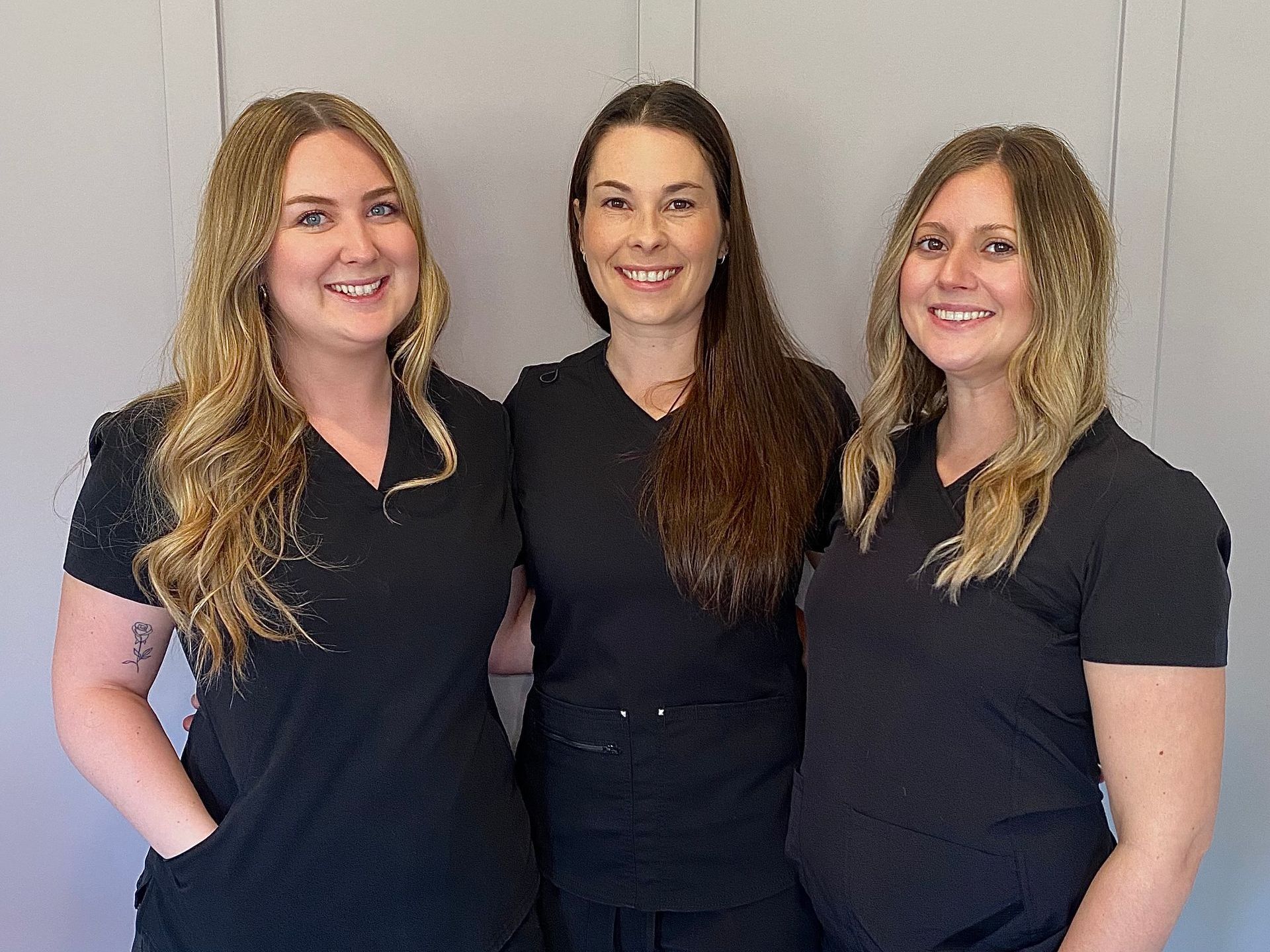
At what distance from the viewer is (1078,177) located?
4.01ft

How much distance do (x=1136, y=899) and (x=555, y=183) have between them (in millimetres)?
1311

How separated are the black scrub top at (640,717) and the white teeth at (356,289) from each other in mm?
347

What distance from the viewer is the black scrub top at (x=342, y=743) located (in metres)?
1.25

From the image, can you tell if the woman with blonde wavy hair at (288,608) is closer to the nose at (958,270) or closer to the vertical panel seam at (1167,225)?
the nose at (958,270)

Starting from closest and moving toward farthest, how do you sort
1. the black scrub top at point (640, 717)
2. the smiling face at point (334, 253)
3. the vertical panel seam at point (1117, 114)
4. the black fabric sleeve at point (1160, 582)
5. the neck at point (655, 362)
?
the black fabric sleeve at point (1160, 582), the smiling face at point (334, 253), the black scrub top at point (640, 717), the neck at point (655, 362), the vertical panel seam at point (1117, 114)

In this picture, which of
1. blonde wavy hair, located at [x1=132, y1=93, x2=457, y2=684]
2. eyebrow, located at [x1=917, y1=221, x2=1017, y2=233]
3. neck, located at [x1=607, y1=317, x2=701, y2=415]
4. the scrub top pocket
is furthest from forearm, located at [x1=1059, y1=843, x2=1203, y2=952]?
blonde wavy hair, located at [x1=132, y1=93, x2=457, y2=684]

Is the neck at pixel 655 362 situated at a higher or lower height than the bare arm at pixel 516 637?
higher

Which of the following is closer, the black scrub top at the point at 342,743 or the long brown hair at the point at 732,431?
the black scrub top at the point at 342,743

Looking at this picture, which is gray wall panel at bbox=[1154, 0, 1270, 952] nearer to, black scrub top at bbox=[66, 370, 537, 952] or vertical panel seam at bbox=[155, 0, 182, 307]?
black scrub top at bbox=[66, 370, 537, 952]

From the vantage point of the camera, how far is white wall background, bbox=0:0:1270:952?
156cm

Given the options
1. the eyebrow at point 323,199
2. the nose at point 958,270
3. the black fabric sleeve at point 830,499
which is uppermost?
the eyebrow at point 323,199

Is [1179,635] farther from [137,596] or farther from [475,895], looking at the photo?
[137,596]

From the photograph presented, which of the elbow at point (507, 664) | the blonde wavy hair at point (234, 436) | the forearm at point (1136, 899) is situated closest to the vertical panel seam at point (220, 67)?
the blonde wavy hair at point (234, 436)

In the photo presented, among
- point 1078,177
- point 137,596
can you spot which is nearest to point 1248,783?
point 1078,177
